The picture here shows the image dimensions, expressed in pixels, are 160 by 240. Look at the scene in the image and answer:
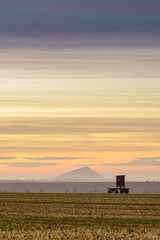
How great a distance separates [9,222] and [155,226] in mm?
10071

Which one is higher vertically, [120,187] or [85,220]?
[120,187]

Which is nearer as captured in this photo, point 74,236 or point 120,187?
point 74,236

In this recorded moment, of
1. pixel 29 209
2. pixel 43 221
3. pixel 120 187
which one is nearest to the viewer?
pixel 43 221

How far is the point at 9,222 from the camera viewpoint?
1390 inches

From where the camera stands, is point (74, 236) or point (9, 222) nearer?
point (74, 236)

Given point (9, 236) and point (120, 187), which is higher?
point (120, 187)

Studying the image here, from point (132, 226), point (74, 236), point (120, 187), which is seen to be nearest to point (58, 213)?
point (132, 226)

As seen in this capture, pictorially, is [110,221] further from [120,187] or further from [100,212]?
[120,187]

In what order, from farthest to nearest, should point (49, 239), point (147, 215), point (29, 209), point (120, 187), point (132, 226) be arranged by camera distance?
point (120, 187)
point (29, 209)
point (147, 215)
point (132, 226)
point (49, 239)

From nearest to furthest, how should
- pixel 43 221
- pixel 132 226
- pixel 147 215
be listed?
1. pixel 132 226
2. pixel 43 221
3. pixel 147 215

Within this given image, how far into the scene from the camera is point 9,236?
86.0ft

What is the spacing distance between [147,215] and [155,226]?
805 centimetres

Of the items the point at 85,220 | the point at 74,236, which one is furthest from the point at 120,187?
the point at 74,236

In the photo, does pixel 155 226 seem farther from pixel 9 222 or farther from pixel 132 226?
pixel 9 222
